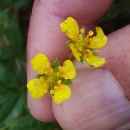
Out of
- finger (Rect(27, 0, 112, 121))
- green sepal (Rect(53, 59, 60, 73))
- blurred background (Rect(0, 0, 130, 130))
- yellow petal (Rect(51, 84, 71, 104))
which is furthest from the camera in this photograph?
blurred background (Rect(0, 0, 130, 130))

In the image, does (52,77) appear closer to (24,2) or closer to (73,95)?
(73,95)

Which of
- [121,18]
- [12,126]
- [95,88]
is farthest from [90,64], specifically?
[121,18]

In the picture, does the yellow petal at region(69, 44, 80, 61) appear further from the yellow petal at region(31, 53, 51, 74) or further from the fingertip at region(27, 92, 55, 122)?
the fingertip at region(27, 92, 55, 122)

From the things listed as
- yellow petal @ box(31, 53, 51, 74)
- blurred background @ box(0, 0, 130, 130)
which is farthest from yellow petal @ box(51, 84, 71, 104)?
blurred background @ box(0, 0, 130, 130)

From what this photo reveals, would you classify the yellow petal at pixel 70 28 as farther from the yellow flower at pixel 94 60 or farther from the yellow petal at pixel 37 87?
the yellow petal at pixel 37 87

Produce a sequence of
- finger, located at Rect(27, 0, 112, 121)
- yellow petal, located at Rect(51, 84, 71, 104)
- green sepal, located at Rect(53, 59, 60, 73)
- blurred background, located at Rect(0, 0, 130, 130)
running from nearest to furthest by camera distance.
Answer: yellow petal, located at Rect(51, 84, 71, 104), green sepal, located at Rect(53, 59, 60, 73), finger, located at Rect(27, 0, 112, 121), blurred background, located at Rect(0, 0, 130, 130)

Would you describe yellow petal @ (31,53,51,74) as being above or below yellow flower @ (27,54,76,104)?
above

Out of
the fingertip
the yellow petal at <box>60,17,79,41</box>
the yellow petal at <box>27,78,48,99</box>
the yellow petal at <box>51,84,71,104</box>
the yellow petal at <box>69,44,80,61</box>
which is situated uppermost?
the yellow petal at <box>60,17,79,41</box>

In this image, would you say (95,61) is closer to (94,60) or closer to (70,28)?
(94,60)
